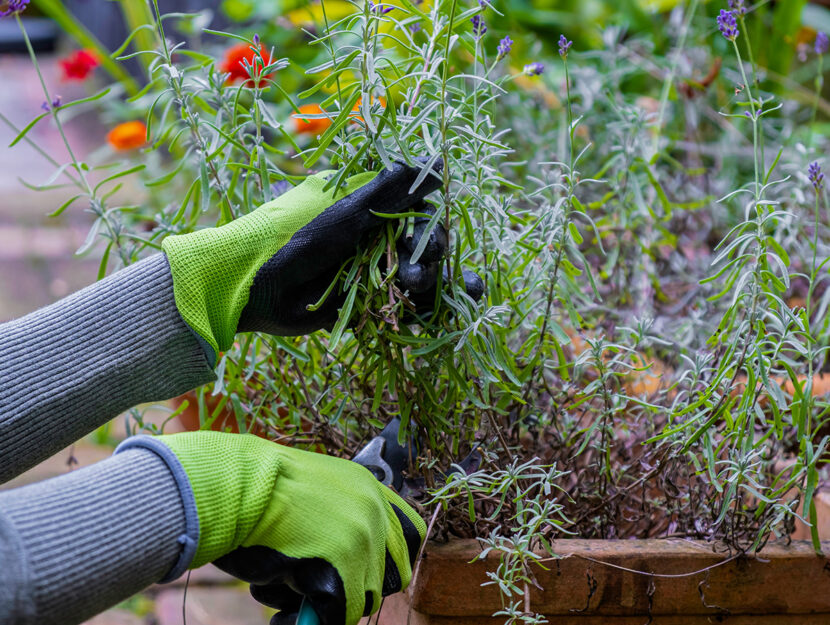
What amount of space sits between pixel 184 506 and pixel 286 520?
8 centimetres

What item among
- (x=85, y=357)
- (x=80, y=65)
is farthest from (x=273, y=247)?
(x=80, y=65)

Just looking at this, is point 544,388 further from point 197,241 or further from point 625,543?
point 197,241

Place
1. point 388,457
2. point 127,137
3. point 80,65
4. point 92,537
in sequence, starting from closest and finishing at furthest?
point 92,537, point 388,457, point 127,137, point 80,65

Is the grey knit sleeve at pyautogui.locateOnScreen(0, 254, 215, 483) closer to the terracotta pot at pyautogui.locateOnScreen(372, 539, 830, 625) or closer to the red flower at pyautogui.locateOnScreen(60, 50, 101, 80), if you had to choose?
the terracotta pot at pyautogui.locateOnScreen(372, 539, 830, 625)

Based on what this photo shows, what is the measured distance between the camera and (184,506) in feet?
1.99

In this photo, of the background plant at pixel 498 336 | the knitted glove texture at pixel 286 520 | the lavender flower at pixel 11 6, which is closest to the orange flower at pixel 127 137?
the background plant at pixel 498 336

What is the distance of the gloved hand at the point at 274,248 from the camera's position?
716mm

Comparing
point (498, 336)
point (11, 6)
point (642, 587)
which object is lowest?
point (642, 587)

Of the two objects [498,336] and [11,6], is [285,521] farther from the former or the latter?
[11,6]

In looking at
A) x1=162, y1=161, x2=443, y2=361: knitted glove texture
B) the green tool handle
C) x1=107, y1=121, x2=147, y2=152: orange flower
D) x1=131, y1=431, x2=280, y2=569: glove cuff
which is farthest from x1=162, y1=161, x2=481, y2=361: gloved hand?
x1=107, y1=121, x2=147, y2=152: orange flower

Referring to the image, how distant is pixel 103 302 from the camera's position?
2.39ft

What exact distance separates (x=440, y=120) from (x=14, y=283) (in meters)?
2.62

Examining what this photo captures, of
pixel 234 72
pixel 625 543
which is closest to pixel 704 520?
pixel 625 543

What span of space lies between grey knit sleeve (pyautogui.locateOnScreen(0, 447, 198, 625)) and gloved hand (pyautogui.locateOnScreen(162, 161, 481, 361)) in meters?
0.15
